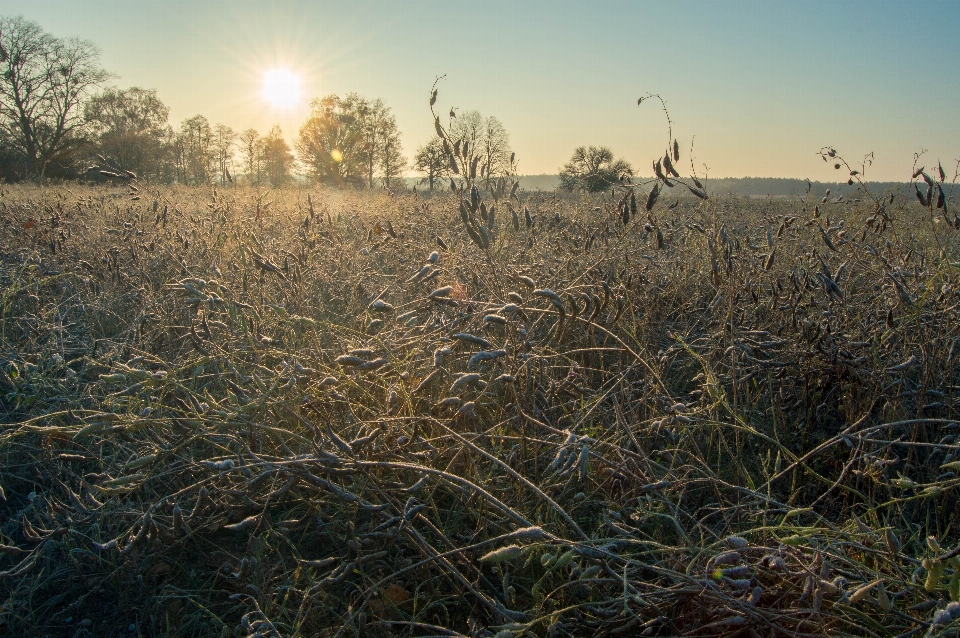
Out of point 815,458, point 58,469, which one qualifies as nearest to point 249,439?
point 58,469

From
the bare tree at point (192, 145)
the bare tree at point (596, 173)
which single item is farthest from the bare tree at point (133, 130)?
the bare tree at point (596, 173)

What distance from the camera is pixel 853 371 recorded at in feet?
7.50

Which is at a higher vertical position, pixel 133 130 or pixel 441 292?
pixel 133 130

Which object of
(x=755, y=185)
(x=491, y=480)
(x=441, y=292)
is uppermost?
(x=755, y=185)

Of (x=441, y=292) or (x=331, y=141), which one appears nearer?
(x=441, y=292)

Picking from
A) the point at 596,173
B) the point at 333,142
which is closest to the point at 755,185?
the point at 333,142

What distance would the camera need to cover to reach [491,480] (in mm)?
1913

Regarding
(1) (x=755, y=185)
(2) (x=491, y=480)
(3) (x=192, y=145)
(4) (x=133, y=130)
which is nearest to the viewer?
(2) (x=491, y=480)

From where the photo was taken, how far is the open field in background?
1.37m

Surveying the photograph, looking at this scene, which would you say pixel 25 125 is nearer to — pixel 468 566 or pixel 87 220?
pixel 87 220

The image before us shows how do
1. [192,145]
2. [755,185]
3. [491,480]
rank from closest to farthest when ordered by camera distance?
1. [491,480]
2. [192,145]
3. [755,185]

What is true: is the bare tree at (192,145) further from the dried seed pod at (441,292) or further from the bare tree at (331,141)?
the dried seed pod at (441,292)

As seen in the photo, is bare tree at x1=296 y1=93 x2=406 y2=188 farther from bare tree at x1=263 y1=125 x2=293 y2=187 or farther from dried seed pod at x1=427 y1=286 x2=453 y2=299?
dried seed pod at x1=427 y1=286 x2=453 y2=299

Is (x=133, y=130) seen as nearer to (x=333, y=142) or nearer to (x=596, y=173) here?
(x=333, y=142)
